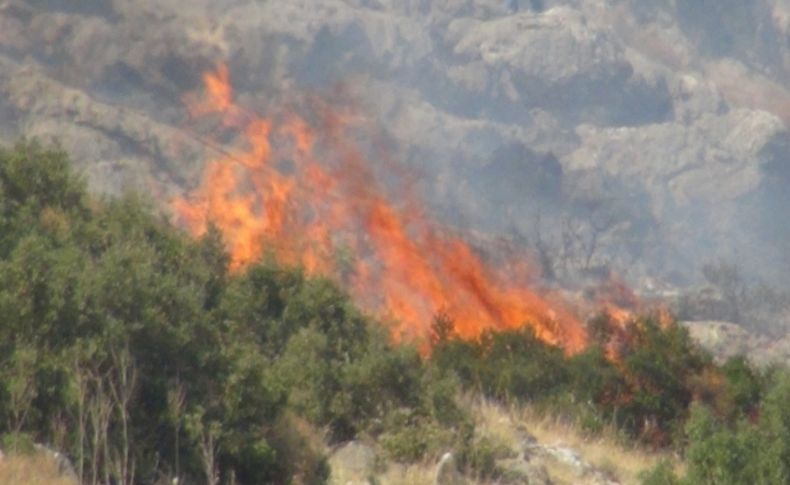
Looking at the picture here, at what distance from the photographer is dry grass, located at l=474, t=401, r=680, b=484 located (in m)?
17.4

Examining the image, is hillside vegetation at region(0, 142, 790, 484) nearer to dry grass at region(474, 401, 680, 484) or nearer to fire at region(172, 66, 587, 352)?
dry grass at region(474, 401, 680, 484)

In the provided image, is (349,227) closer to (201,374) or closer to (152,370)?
(201,374)

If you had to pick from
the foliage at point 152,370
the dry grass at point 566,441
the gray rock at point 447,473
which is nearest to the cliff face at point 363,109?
the dry grass at point 566,441

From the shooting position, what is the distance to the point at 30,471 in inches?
444

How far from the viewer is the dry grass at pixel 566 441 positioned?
1744cm

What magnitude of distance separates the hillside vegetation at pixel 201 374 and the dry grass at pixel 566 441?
56cm

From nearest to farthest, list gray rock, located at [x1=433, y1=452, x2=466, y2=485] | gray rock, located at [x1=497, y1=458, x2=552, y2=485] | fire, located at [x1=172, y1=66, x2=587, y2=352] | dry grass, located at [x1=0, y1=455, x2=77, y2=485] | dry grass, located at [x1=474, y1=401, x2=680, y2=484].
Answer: dry grass, located at [x1=0, y1=455, x2=77, y2=485]
gray rock, located at [x1=433, y1=452, x2=466, y2=485]
gray rock, located at [x1=497, y1=458, x2=552, y2=485]
dry grass, located at [x1=474, y1=401, x2=680, y2=484]
fire, located at [x1=172, y1=66, x2=587, y2=352]

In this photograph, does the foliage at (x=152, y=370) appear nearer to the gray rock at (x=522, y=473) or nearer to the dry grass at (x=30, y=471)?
the dry grass at (x=30, y=471)

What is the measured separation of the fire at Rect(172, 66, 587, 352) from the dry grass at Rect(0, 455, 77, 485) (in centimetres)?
2412

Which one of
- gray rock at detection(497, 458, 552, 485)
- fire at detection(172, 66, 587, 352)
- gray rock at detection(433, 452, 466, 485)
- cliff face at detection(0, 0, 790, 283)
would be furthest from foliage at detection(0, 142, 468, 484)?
cliff face at detection(0, 0, 790, 283)

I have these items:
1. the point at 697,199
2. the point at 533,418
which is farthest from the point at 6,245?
the point at 697,199

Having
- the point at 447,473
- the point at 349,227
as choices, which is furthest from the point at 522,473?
the point at 349,227

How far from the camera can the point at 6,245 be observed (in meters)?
14.7

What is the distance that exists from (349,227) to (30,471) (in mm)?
62532
